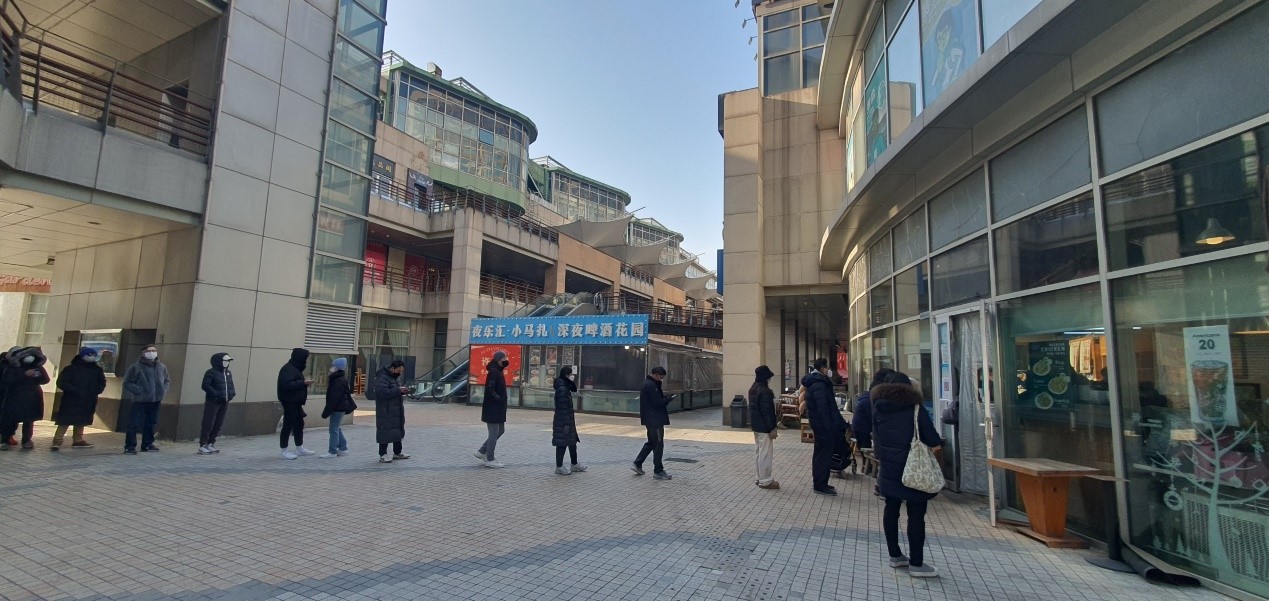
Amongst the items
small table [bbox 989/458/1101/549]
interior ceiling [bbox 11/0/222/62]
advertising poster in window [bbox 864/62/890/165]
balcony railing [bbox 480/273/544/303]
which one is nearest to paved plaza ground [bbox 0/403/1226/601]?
small table [bbox 989/458/1101/549]

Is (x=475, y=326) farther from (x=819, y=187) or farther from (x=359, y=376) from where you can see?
(x=819, y=187)

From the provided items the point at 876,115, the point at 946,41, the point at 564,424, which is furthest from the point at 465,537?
the point at 876,115

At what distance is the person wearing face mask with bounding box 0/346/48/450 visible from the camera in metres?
8.61

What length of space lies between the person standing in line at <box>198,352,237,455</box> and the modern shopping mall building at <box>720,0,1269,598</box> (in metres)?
10.5

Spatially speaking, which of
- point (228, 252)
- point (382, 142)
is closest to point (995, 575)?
point (228, 252)

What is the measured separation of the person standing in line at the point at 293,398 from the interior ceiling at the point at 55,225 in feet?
12.4

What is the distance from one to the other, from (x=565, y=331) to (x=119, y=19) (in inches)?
527

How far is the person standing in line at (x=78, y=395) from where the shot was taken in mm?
8719

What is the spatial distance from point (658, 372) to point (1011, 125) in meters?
5.13

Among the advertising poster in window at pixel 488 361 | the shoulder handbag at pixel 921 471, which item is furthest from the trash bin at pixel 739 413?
the shoulder handbag at pixel 921 471

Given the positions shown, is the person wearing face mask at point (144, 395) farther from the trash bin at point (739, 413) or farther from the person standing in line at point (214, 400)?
the trash bin at point (739, 413)

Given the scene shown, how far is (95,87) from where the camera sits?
902cm

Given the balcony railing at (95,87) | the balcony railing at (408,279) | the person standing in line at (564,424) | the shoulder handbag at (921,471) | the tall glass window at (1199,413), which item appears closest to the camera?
the tall glass window at (1199,413)

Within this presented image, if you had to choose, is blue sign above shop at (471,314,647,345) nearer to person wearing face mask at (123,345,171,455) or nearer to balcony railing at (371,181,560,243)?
balcony railing at (371,181,560,243)
